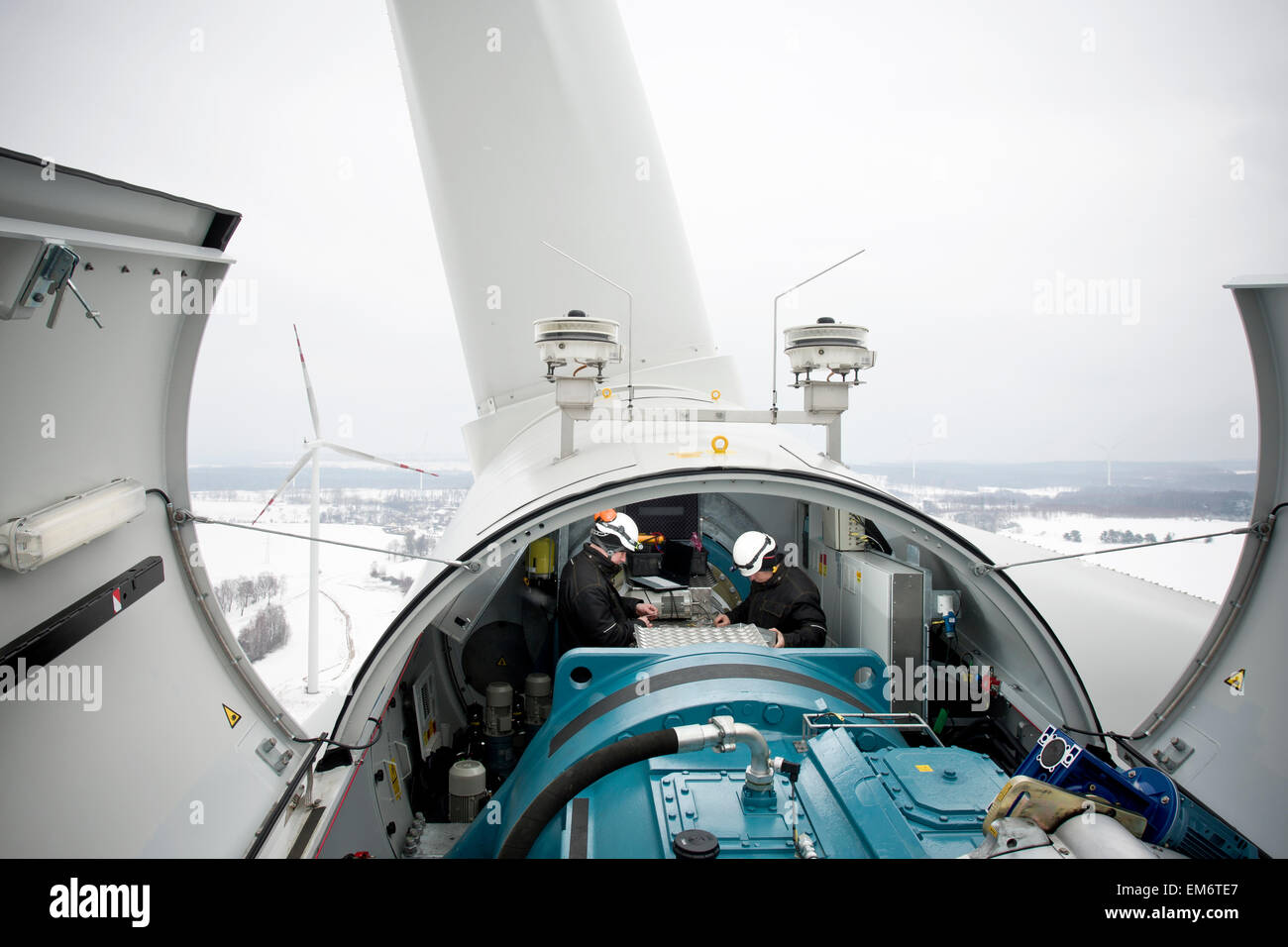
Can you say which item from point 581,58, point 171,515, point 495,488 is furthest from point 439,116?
point 171,515

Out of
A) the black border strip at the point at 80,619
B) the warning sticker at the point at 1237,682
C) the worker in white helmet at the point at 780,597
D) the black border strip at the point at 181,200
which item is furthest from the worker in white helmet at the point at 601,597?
the warning sticker at the point at 1237,682

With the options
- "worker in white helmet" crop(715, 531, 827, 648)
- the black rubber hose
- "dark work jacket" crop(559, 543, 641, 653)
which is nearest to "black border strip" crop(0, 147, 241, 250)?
the black rubber hose

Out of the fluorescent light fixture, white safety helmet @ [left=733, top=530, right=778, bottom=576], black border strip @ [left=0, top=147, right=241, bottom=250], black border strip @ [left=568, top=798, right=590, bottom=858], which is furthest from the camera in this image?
white safety helmet @ [left=733, top=530, right=778, bottom=576]

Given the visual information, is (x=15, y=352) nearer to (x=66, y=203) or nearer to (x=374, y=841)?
(x=66, y=203)

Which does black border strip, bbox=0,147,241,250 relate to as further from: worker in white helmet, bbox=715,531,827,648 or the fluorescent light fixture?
worker in white helmet, bbox=715,531,827,648

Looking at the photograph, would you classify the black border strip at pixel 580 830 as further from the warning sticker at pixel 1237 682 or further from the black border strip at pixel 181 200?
the warning sticker at pixel 1237 682

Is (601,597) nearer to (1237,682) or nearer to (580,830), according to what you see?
(580,830)

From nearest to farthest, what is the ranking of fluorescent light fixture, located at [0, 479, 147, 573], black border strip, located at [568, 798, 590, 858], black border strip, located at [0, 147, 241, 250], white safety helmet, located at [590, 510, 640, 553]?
black border strip, located at [0, 147, 241, 250]
fluorescent light fixture, located at [0, 479, 147, 573]
black border strip, located at [568, 798, 590, 858]
white safety helmet, located at [590, 510, 640, 553]
